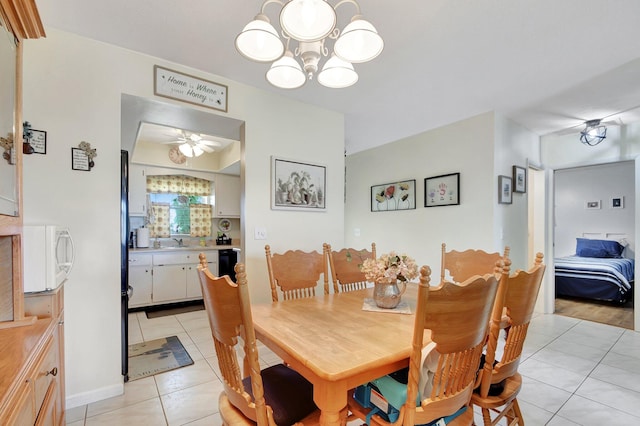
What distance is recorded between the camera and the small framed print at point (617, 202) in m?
5.69

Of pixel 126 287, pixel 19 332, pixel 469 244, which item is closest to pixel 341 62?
pixel 19 332

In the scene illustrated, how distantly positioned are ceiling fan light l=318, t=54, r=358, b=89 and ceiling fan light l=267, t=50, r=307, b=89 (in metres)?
0.13

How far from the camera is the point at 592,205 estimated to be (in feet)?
19.9

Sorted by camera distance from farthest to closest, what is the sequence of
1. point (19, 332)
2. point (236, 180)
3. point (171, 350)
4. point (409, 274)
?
point (236, 180) < point (171, 350) < point (409, 274) < point (19, 332)

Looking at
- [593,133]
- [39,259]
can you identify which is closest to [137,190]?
[39,259]

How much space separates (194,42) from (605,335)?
479 cm

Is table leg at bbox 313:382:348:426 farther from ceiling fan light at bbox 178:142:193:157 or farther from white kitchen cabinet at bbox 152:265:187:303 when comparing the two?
ceiling fan light at bbox 178:142:193:157

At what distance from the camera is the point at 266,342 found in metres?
1.31


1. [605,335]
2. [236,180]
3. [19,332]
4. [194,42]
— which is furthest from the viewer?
[236,180]

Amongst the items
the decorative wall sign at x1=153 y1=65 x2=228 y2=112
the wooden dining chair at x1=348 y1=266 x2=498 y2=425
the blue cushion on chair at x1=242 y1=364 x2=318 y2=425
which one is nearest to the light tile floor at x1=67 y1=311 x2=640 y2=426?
the blue cushion on chair at x1=242 y1=364 x2=318 y2=425

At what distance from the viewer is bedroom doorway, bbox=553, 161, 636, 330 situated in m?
4.30

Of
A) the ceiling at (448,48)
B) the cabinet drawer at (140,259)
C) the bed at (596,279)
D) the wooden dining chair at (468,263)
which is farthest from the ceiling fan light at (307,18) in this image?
the bed at (596,279)

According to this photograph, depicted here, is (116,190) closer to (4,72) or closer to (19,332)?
(4,72)

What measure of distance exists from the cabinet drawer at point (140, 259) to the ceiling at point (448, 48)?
281cm
